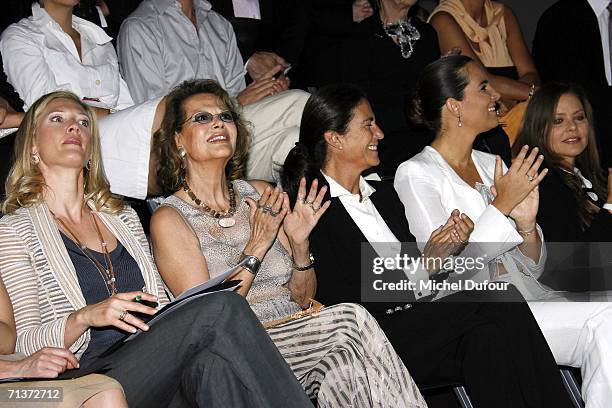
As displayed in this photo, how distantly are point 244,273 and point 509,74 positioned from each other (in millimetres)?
2662

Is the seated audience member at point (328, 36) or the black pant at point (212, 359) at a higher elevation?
the seated audience member at point (328, 36)

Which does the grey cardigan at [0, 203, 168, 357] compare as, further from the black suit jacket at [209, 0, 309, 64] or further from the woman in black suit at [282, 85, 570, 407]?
the black suit jacket at [209, 0, 309, 64]

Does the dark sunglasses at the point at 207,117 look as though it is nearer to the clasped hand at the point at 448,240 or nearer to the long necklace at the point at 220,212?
the long necklace at the point at 220,212

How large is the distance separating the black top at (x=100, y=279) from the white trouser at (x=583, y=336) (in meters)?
1.41

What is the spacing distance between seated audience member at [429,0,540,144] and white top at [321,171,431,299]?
1421 mm

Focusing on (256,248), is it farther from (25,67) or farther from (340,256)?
(25,67)

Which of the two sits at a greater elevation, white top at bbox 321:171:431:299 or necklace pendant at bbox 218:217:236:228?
necklace pendant at bbox 218:217:236:228

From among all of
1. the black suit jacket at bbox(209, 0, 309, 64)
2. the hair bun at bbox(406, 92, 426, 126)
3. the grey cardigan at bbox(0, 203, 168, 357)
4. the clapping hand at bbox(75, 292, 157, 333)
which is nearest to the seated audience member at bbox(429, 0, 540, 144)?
the black suit jacket at bbox(209, 0, 309, 64)

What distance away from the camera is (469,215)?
12.6ft

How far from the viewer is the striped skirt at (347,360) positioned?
9.66 feet

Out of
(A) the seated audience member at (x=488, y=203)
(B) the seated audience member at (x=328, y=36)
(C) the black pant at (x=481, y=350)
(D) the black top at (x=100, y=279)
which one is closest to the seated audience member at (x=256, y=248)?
(D) the black top at (x=100, y=279)

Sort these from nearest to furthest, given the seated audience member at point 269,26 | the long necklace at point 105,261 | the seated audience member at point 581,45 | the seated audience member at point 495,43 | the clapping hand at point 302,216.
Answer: the long necklace at point 105,261, the clapping hand at point 302,216, the seated audience member at point 269,26, the seated audience member at point 495,43, the seated audience member at point 581,45

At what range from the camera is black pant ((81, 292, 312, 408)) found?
2592mm

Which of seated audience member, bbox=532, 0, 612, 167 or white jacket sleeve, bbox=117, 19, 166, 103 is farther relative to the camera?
seated audience member, bbox=532, 0, 612, 167
